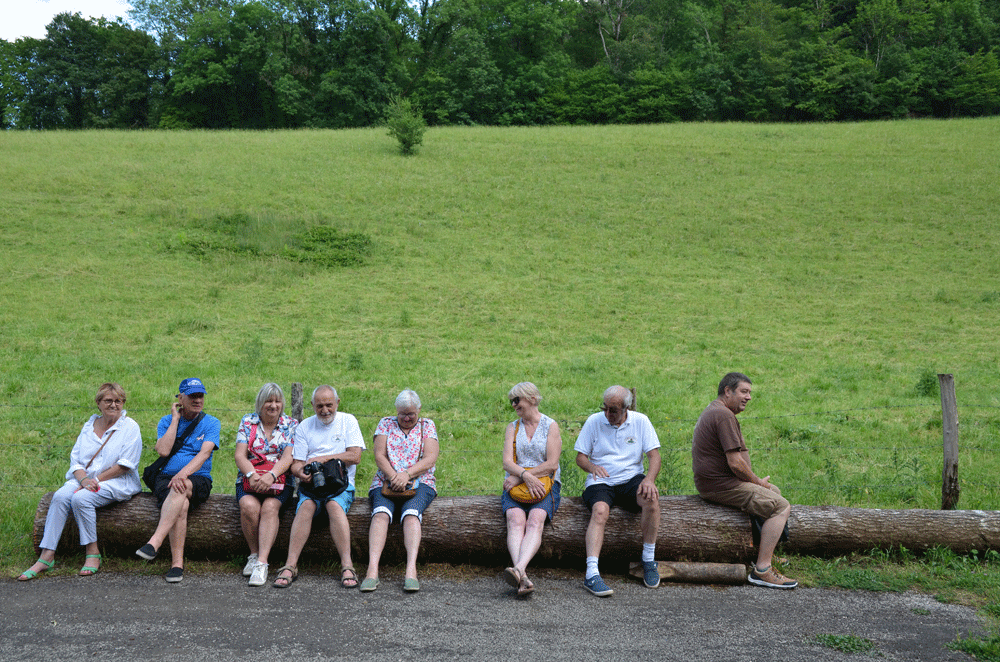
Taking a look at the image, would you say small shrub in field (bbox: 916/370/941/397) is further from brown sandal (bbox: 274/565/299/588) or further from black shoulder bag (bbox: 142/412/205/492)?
black shoulder bag (bbox: 142/412/205/492)

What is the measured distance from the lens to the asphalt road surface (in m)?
4.72

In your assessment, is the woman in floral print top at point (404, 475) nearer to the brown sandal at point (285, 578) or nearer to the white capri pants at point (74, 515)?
the brown sandal at point (285, 578)

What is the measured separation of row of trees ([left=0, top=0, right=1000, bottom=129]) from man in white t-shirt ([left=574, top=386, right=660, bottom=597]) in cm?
5645

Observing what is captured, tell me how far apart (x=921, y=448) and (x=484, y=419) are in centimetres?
554

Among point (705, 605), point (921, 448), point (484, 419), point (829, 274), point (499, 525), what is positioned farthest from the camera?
point (829, 274)

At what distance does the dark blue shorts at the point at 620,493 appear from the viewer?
6352mm

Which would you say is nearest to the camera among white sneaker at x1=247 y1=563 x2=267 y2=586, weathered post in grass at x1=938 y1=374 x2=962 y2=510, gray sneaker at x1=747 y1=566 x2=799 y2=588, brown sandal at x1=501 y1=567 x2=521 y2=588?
Answer: brown sandal at x1=501 y1=567 x2=521 y2=588

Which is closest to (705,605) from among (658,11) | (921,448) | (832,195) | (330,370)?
(921,448)

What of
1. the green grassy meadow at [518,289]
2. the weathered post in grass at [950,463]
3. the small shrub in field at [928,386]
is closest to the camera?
the weathered post in grass at [950,463]

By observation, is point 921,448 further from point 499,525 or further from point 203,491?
point 203,491

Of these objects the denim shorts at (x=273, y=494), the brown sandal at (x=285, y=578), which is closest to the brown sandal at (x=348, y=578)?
the brown sandal at (x=285, y=578)

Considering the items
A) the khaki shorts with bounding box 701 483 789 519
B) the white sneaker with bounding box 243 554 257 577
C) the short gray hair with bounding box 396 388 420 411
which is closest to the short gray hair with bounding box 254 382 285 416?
the short gray hair with bounding box 396 388 420 411

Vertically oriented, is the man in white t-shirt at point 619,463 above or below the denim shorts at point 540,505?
above

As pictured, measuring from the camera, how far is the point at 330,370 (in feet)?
44.9
